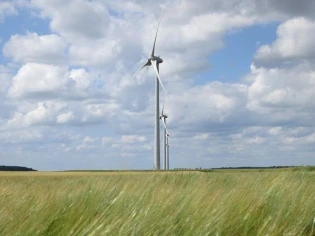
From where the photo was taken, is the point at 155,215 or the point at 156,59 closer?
the point at 155,215

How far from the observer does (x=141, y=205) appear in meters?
5.59

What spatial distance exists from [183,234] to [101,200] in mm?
1749

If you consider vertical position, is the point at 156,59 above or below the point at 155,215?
above

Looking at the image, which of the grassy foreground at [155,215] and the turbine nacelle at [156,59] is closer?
the grassy foreground at [155,215]

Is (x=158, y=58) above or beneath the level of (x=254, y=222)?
above

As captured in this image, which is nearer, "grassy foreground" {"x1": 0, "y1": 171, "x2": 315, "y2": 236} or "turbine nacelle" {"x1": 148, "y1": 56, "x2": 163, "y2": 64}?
"grassy foreground" {"x1": 0, "y1": 171, "x2": 315, "y2": 236}

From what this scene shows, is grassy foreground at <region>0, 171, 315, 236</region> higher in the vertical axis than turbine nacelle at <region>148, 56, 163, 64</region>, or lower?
lower

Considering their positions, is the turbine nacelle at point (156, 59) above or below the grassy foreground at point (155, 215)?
above

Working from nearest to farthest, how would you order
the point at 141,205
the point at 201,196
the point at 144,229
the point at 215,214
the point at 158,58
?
the point at 144,229 → the point at 215,214 → the point at 141,205 → the point at 201,196 → the point at 158,58

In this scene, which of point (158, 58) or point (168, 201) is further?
point (158, 58)

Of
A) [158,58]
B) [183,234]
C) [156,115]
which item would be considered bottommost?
[183,234]

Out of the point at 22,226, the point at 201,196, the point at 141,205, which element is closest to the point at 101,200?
the point at 141,205

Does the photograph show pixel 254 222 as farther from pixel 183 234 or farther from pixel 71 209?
pixel 71 209

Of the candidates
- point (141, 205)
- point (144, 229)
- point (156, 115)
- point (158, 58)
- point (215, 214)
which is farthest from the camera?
point (158, 58)
